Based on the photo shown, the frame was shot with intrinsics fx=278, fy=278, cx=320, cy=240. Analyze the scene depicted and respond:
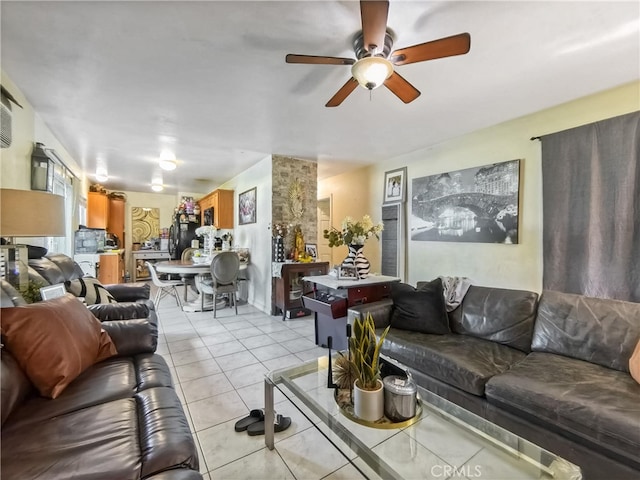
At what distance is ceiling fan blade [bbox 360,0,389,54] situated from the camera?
4.03 ft

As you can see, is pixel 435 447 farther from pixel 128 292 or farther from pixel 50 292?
pixel 128 292

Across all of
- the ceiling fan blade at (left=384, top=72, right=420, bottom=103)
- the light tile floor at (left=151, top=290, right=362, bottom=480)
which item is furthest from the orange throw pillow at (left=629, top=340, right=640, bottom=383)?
the ceiling fan blade at (left=384, top=72, right=420, bottom=103)

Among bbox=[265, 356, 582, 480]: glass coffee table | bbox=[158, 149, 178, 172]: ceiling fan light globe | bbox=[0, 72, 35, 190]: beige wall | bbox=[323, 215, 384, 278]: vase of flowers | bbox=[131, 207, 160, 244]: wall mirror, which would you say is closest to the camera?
bbox=[265, 356, 582, 480]: glass coffee table

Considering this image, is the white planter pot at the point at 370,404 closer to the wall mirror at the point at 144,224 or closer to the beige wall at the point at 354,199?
the beige wall at the point at 354,199

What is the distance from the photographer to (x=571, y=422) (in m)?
1.28

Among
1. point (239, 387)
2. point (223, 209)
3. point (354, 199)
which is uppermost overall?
point (354, 199)

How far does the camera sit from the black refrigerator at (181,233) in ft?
21.2

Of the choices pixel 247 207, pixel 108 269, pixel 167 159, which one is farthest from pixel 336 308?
pixel 108 269

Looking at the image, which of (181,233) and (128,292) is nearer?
(128,292)

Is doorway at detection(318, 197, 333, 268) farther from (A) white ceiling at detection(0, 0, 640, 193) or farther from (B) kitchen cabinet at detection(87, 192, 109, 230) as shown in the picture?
(B) kitchen cabinet at detection(87, 192, 109, 230)

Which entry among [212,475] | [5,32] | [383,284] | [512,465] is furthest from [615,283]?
[5,32]

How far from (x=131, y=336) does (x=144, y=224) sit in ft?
22.8

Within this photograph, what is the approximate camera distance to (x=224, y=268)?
4027mm

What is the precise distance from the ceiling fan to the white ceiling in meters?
0.16
